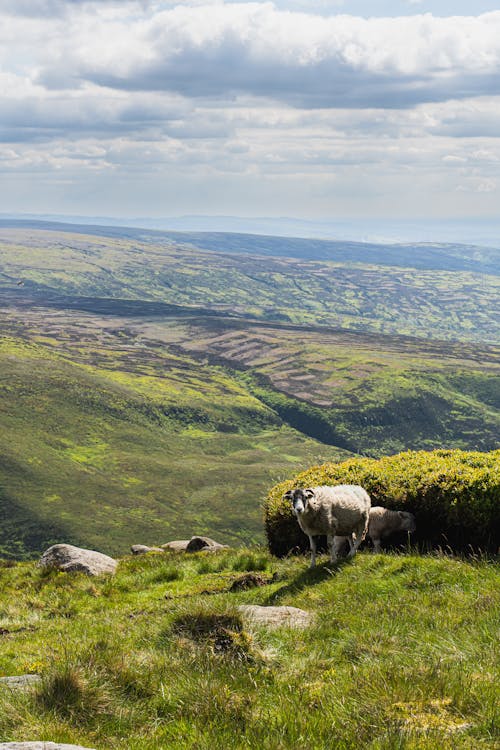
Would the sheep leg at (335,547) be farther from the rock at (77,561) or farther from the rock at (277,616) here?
the rock at (77,561)

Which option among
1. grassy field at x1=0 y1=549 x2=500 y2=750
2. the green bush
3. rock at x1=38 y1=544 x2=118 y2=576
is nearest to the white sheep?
the green bush

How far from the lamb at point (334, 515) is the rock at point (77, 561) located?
10369 millimetres

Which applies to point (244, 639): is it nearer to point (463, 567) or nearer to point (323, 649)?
point (323, 649)

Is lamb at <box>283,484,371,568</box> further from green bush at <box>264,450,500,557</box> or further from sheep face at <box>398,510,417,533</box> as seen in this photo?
green bush at <box>264,450,500,557</box>

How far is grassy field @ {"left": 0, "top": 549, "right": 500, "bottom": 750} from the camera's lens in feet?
20.9

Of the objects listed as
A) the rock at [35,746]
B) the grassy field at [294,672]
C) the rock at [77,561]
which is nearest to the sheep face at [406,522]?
the grassy field at [294,672]

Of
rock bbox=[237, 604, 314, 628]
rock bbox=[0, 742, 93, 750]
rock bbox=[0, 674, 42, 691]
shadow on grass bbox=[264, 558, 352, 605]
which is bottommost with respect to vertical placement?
shadow on grass bbox=[264, 558, 352, 605]

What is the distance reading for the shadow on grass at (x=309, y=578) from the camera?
14680mm

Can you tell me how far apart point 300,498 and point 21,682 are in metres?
9.67

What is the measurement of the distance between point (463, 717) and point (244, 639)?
393 centimetres

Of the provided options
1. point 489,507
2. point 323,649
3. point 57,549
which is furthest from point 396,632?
point 57,549

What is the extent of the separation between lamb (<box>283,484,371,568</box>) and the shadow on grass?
0.57 m

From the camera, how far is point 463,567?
→ 13.7m

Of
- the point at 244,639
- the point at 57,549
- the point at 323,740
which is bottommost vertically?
the point at 57,549
